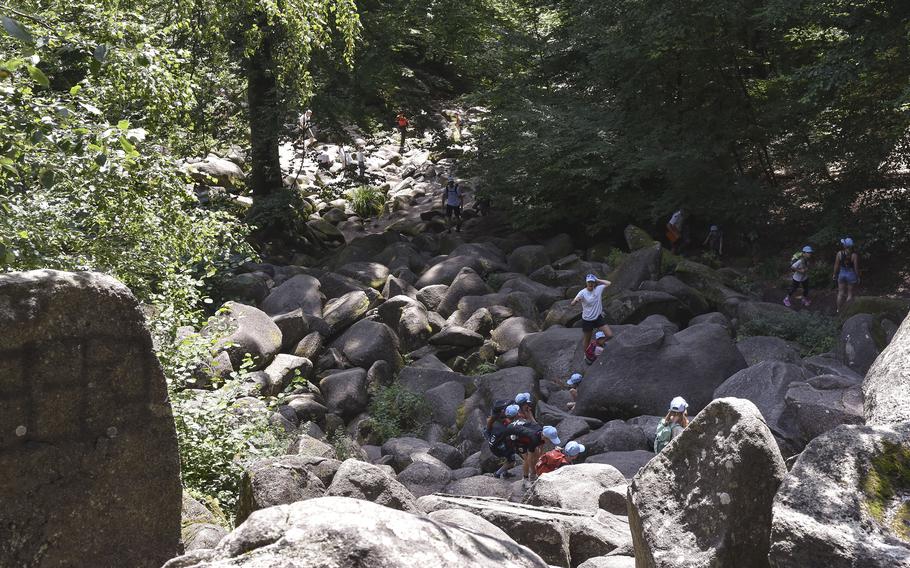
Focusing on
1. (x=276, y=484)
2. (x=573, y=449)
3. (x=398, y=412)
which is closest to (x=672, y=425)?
(x=573, y=449)

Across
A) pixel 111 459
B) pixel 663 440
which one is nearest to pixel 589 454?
pixel 663 440

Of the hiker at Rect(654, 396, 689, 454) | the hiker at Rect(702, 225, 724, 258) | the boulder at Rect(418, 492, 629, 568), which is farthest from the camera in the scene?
the hiker at Rect(702, 225, 724, 258)

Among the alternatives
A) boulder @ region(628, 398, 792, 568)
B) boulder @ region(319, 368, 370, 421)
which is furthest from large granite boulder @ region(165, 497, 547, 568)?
boulder @ region(319, 368, 370, 421)

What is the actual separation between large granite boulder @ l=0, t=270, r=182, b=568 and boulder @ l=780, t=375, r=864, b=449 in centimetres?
655

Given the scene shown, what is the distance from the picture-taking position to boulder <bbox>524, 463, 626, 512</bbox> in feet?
27.6

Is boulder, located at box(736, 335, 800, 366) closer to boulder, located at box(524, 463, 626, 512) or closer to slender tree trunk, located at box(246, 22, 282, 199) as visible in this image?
boulder, located at box(524, 463, 626, 512)

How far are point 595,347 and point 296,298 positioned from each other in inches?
257

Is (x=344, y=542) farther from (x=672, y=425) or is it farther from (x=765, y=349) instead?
(x=765, y=349)

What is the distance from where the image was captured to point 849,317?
14.2m

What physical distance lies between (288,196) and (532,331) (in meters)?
8.29

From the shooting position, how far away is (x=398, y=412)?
1418 centimetres

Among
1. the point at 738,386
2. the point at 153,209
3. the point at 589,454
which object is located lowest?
the point at 589,454

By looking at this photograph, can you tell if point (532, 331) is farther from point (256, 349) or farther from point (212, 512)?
point (212, 512)

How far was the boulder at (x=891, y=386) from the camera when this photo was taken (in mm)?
4410
